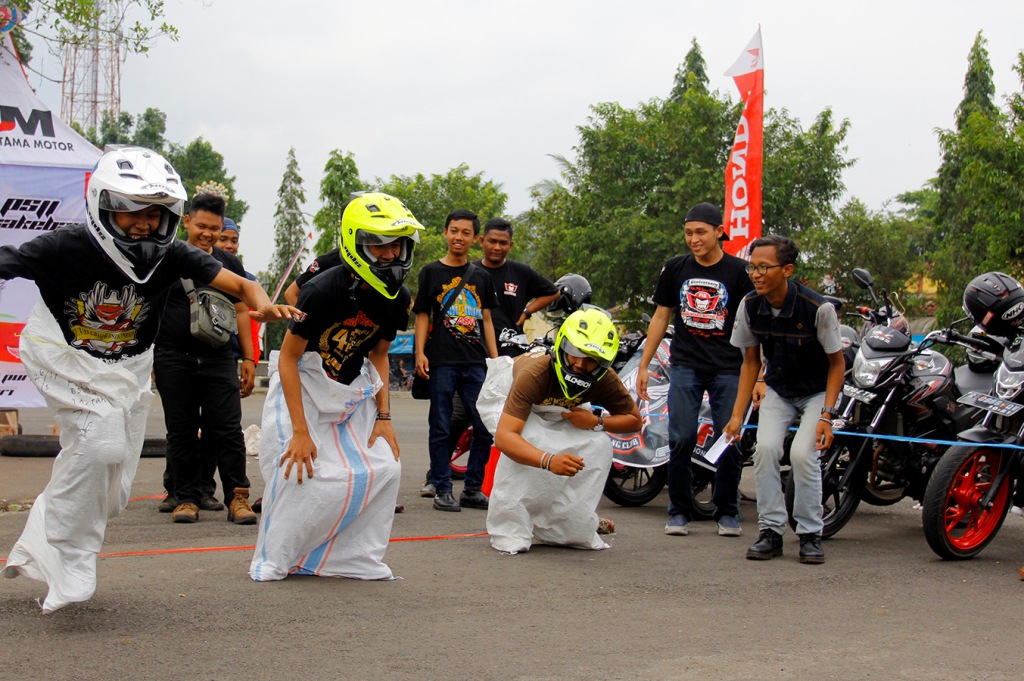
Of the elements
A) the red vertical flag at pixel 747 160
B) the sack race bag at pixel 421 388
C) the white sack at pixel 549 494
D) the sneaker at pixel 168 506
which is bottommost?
the sneaker at pixel 168 506

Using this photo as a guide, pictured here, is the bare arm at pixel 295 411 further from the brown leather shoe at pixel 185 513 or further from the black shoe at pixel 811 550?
the black shoe at pixel 811 550

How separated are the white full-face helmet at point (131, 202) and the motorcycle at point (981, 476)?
415 cm

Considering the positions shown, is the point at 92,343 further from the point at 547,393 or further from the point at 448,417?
the point at 448,417

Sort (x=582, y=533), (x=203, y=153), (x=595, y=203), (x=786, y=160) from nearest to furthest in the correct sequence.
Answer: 1. (x=582, y=533)
2. (x=786, y=160)
3. (x=595, y=203)
4. (x=203, y=153)

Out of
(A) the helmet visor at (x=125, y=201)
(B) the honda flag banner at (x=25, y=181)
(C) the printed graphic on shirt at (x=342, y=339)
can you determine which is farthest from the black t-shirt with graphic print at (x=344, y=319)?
(B) the honda flag banner at (x=25, y=181)

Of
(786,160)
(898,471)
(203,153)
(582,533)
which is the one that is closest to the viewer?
(582,533)

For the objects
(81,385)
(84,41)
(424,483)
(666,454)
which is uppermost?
(84,41)

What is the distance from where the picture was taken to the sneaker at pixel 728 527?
22.5 ft

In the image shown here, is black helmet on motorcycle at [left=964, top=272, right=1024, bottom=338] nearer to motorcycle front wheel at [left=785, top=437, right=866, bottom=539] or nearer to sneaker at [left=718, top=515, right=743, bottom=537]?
motorcycle front wheel at [left=785, top=437, right=866, bottom=539]

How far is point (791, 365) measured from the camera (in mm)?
6254

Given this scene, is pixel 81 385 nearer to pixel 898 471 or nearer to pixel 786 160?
pixel 898 471

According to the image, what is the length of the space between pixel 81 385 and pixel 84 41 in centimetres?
958

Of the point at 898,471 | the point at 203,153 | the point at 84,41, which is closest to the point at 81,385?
the point at 898,471

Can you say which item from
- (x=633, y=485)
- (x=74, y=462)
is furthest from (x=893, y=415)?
(x=74, y=462)
